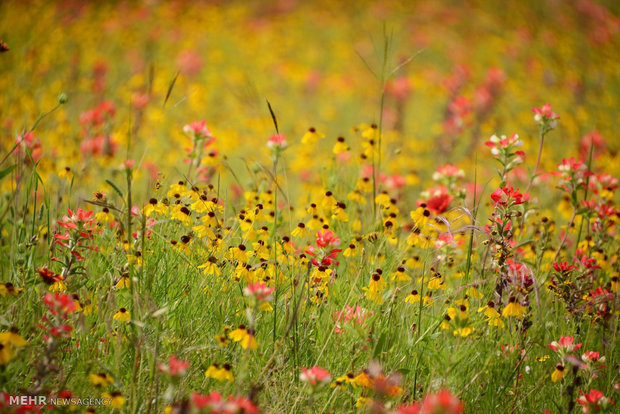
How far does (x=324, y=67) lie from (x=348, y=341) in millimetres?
8134

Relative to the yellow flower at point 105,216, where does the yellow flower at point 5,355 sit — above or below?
above

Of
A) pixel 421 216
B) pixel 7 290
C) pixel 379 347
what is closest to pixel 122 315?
pixel 7 290

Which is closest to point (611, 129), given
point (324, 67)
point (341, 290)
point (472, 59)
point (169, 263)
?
point (472, 59)

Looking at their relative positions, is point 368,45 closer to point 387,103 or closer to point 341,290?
point 387,103

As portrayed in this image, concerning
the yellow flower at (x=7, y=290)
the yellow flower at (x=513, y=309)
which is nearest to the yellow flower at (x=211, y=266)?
the yellow flower at (x=7, y=290)

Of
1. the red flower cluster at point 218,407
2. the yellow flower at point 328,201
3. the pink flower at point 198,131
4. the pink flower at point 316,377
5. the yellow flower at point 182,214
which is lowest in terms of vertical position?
the pink flower at point 316,377

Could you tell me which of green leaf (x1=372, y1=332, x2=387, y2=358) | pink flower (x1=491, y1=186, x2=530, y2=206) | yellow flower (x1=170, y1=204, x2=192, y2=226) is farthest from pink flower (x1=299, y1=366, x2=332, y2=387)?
pink flower (x1=491, y1=186, x2=530, y2=206)

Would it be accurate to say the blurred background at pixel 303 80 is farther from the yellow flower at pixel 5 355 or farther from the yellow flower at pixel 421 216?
the yellow flower at pixel 5 355

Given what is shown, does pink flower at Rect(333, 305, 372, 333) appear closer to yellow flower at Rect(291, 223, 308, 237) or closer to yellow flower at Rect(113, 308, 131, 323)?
yellow flower at Rect(291, 223, 308, 237)

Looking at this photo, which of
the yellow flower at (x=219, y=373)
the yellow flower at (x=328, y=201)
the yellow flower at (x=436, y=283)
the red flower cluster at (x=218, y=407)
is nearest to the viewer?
the red flower cluster at (x=218, y=407)

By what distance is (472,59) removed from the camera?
920 centimetres

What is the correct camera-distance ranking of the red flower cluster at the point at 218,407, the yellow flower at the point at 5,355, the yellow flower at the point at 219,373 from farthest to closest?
the yellow flower at the point at 219,373 → the yellow flower at the point at 5,355 → the red flower cluster at the point at 218,407

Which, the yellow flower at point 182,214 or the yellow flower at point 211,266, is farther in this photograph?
the yellow flower at point 182,214

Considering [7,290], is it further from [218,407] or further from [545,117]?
[545,117]
